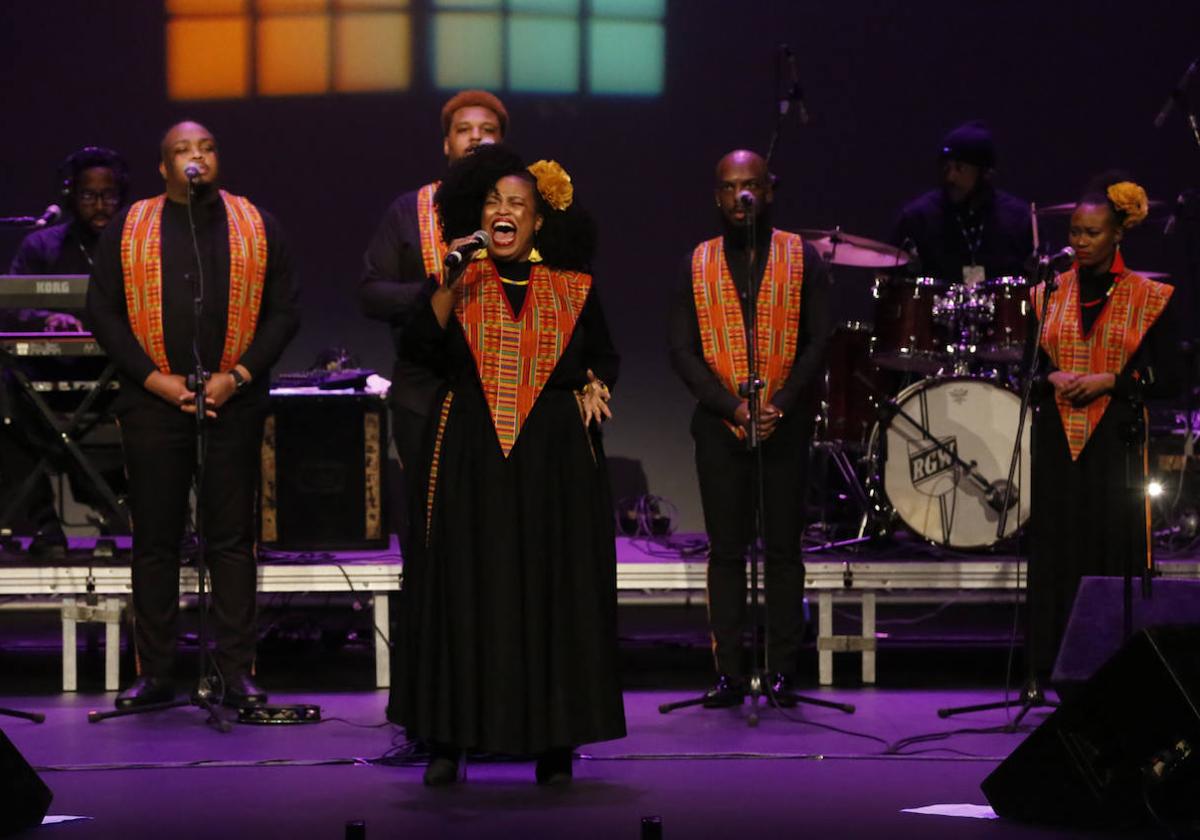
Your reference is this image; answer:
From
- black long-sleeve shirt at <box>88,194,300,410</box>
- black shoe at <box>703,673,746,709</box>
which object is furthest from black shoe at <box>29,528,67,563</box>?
black shoe at <box>703,673,746,709</box>

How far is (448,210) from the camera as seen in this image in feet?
→ 16.8

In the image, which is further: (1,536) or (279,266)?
(1,536)

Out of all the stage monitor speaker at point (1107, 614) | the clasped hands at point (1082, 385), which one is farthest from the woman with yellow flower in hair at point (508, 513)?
the clasped hands at point (1082, 385)

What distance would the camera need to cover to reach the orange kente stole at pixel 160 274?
6.24 metres

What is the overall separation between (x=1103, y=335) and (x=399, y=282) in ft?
8.29

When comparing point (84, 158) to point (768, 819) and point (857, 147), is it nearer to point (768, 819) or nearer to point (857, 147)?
point (857, 147)

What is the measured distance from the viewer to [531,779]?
5.25 metres

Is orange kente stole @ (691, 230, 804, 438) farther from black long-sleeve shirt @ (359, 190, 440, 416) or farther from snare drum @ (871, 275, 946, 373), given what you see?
snare drum @ (871, 275, 946, 373)

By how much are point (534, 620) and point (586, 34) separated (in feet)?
15.6

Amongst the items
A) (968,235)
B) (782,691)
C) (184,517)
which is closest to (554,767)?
(782,691)

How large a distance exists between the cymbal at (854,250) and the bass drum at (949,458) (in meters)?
0.58

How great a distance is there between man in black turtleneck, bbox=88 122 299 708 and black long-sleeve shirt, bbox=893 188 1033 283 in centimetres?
320

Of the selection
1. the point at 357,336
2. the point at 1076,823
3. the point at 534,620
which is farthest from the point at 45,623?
the point at 1076,823

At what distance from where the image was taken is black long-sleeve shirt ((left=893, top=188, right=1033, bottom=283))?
8109 mm
